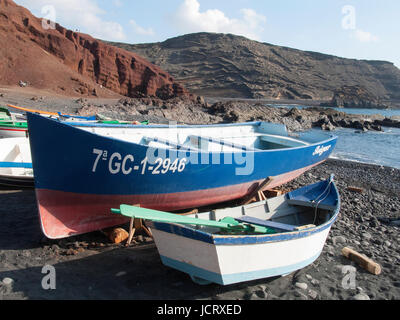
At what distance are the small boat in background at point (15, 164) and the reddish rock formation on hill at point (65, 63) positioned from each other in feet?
86.5

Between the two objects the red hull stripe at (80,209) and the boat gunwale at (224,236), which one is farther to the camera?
the red hull stripe at (80,209)

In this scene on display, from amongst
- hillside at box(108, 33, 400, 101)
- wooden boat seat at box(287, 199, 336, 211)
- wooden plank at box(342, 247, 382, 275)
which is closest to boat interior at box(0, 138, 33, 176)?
wooden boat seat at box(287, 199, 336, 211)

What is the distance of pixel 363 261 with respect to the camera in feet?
17.0

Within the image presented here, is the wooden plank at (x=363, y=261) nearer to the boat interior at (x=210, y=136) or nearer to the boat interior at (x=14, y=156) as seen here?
the boat interior at (x=210, y=136)

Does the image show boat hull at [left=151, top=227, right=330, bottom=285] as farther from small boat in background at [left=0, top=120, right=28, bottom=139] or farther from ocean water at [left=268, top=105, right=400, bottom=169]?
ocean water at [left=268, top=105, right=400, bottom=169]

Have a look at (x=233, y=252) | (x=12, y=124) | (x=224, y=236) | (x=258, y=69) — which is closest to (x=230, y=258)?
(x=233, y=252)

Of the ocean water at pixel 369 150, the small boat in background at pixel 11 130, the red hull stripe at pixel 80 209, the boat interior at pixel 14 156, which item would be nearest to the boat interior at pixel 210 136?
the red hull stripe at pixel 80 209

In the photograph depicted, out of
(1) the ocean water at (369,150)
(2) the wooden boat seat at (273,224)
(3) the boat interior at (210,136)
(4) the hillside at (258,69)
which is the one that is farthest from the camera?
(4) the hillside at (258,69)

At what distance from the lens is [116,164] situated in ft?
Result: 18.2

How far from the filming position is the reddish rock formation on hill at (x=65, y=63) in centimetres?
3291

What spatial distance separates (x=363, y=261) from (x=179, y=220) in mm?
3227

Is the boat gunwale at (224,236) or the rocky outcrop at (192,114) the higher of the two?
the rocky outcrop at (192,114)
